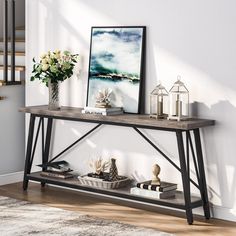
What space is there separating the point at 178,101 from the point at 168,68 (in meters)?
0.36

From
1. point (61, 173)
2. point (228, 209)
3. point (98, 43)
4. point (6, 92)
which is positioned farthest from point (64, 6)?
point (228, 209)

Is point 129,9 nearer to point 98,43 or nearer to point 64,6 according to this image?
point 98,43

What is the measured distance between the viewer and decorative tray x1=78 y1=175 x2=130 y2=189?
16.8ft

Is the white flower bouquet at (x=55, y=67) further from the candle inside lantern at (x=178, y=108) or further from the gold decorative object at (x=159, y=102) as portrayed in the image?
the candle inside lantern at (x=178, y=108)

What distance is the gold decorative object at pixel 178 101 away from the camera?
4746 mm

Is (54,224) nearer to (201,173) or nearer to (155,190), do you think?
(155,190)

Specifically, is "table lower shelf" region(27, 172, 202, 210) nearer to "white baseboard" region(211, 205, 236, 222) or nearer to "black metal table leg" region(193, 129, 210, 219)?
"black metal table leg" region(193, 129, 210, 219)

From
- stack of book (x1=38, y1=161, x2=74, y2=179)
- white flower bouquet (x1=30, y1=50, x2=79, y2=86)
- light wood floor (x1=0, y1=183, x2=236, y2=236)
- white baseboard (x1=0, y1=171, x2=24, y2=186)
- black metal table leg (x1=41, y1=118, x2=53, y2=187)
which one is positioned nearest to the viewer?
light wood floor (x1=0, y1=183, x2=236, y2=236)

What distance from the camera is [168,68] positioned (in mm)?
5008

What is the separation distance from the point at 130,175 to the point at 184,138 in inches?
25.7

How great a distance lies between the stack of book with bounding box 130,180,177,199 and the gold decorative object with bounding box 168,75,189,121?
527mm

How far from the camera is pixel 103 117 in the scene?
502 cm

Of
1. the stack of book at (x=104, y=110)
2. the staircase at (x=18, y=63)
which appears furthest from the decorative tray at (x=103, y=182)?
the staircase at (x=18, y=63)

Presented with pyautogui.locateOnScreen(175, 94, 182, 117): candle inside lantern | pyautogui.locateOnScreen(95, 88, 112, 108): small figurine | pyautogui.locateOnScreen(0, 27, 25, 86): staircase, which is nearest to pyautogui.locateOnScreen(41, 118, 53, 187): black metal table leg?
pyautogui.locateOnScreen(0, 27, 25, 86): staircase
